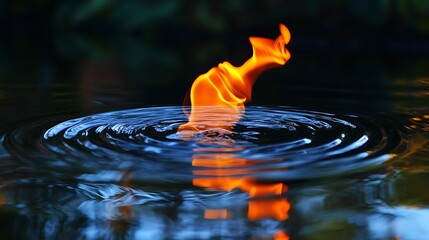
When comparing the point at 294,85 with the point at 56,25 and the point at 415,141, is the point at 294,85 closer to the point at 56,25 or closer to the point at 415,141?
the point at 415,141

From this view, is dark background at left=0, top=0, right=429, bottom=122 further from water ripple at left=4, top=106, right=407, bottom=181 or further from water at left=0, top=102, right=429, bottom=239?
water at left=0, top=102, right=429, bottom=239

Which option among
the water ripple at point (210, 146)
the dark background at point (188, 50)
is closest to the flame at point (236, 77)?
the water ripple at point (210, 146)

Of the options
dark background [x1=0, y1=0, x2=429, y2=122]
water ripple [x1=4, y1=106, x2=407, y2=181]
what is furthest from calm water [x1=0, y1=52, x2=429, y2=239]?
dark background [x1=0, y1=0, x2=429, y2=122]

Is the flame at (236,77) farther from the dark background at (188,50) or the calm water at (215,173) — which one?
the dark background at (188,50)

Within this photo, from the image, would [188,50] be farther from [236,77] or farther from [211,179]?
[211,179]

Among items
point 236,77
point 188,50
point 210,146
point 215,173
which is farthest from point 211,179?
point 188,50

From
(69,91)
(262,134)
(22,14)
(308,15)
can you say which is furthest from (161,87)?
(22,14)
